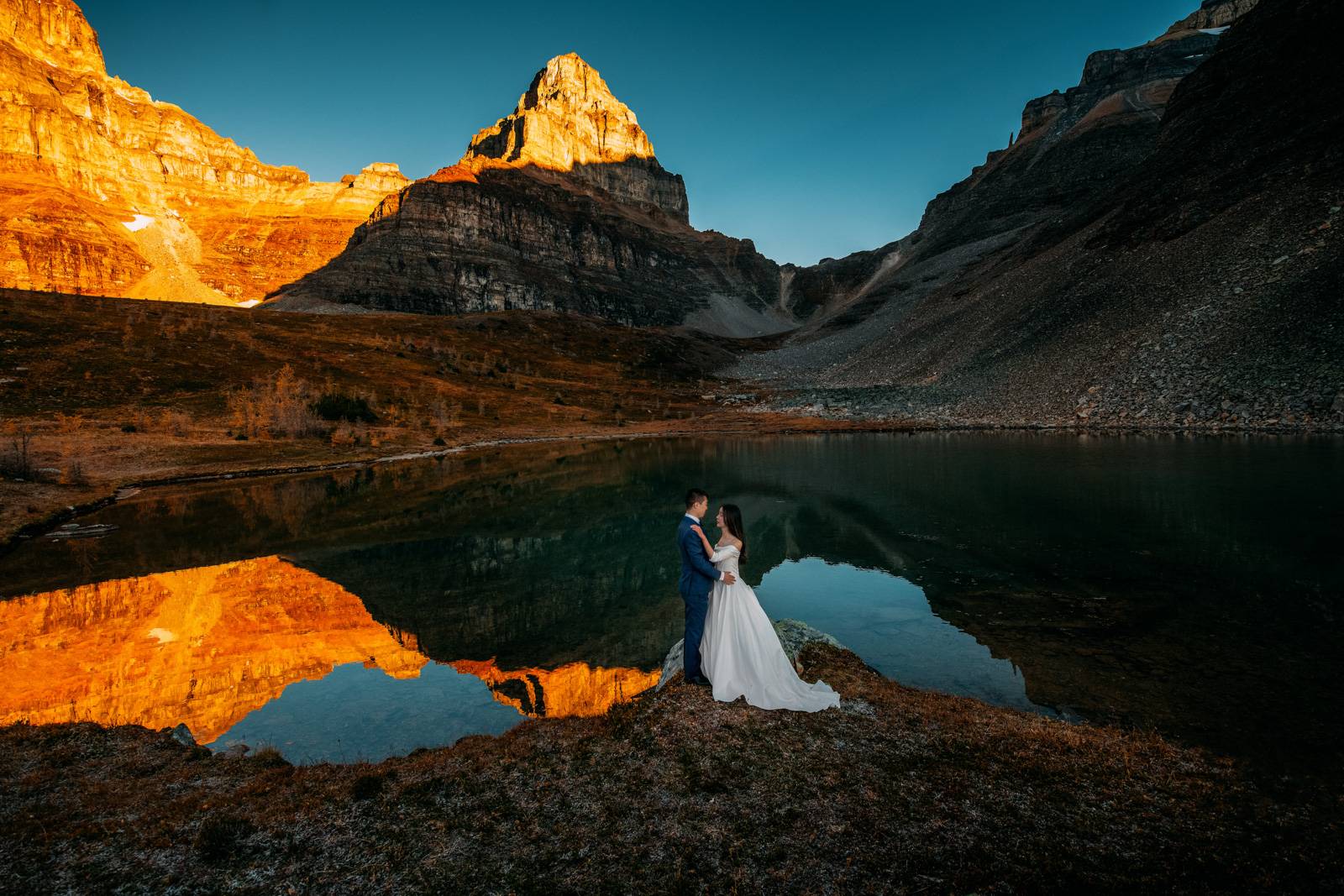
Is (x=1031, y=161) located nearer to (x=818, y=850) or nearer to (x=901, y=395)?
(x=901, y=395)

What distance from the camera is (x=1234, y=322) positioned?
5050 centimetres

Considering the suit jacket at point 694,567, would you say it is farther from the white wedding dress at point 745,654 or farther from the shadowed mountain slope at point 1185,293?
the shadowed mountain slope at point 1185,293

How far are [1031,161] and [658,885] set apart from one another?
232 meters

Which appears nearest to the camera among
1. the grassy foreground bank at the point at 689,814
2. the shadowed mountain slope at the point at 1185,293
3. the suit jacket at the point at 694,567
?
the grassy foreground bank at the point at 689,814

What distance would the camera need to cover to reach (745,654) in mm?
9938

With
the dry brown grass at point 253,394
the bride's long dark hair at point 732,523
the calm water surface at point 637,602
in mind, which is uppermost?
the dry brown grass at point 253,394

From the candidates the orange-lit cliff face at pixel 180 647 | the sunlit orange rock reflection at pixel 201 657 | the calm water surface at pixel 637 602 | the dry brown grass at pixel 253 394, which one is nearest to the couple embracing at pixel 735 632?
the sunlit orange rock reflection at pixel 201 657

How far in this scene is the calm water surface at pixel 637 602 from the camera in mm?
11047

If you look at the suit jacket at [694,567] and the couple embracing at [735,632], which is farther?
the suit jacket at [694,567]

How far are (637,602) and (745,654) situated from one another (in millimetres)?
8963

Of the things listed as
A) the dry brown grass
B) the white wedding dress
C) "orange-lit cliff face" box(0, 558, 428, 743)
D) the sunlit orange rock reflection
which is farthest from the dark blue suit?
the dry brown grass

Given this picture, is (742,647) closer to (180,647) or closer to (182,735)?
(182,735)

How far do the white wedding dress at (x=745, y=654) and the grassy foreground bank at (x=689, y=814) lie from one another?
0.46 m

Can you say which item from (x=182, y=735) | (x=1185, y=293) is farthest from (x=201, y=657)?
(x=1185, y=293)
